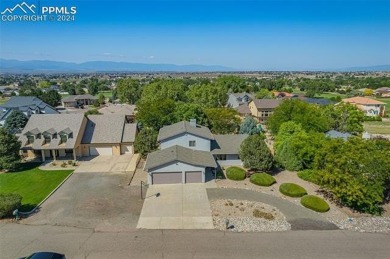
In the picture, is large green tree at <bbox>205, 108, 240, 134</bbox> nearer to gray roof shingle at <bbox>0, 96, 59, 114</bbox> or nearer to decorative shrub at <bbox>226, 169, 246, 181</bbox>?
decorative shrub at <bbox>226, 169, 246, 181</bbox>

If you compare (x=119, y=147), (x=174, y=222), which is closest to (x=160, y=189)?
(x=174, y=222)

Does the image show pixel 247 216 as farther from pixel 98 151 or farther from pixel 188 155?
pixel 98 151

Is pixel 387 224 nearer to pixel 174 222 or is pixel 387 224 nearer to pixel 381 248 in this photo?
pixel 381 248

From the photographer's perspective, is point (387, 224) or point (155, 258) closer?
point (155, 258)

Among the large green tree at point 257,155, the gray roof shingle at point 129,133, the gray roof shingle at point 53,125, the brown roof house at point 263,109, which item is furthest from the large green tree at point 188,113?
the brown roof house at point 263,109

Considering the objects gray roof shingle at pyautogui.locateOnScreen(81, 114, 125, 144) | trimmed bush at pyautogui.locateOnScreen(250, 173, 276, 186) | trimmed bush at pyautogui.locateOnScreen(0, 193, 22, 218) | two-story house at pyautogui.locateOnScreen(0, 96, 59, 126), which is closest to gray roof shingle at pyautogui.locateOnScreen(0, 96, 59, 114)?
two-story house at pyautogui.locateOnScreen(0, 96, 59, 126)

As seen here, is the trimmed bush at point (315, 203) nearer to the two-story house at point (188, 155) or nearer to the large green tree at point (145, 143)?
the two-story house at point (188, 155)

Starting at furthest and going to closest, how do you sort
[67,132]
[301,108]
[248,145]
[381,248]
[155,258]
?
[301,108]
[67,132]
[248,145]
[381,248]
[155,258]
